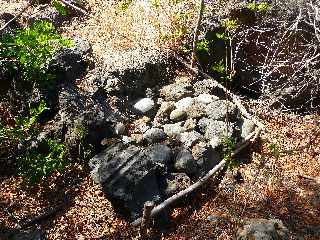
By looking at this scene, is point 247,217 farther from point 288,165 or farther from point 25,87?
point 25,87

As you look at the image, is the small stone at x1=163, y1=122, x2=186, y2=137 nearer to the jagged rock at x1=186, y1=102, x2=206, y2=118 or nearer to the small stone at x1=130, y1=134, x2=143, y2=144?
the jagged rock at x1=186, y1=102, x2=206, y2=118

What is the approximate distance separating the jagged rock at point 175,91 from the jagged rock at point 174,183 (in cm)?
158

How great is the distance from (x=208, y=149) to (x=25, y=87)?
8.87 feet

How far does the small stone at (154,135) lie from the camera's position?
6051 millimetres

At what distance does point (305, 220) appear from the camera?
5.36 metres

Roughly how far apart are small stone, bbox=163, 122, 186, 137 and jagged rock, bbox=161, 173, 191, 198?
0.77 m

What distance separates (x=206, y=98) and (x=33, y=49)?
104 inches

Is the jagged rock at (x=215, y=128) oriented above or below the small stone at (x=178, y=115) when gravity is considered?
below

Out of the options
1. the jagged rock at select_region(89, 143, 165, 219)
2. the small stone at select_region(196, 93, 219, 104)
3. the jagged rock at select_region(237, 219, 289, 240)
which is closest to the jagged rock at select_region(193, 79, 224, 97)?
the small stone at select_region(196, 93, 219, 104)

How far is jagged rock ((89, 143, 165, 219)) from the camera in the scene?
517 centimetres

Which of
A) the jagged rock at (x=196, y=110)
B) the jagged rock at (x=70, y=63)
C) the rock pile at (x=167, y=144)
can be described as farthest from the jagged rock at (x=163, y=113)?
the jagged rock at (x=70, y=63)

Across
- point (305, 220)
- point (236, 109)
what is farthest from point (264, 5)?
point (305, 220)

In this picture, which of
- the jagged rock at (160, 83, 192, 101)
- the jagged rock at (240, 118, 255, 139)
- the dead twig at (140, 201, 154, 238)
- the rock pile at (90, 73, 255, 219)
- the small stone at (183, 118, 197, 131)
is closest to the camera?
the dead twig at (140, 201, 154, 238)

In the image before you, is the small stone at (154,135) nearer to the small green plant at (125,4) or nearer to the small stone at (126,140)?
the small stone at (126,140)
